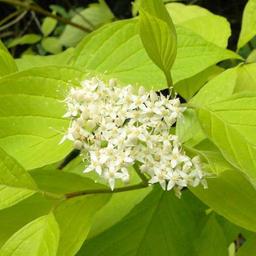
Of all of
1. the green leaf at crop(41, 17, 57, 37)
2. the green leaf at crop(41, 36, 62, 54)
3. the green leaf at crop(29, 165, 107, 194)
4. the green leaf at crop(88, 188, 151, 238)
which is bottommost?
the green leaf at crop(41, 36, 62, 54)

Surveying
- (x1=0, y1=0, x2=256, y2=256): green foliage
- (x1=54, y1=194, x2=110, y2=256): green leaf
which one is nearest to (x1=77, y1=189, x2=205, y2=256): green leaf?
(x1=0, y1=0, x2=256, y2=256): green foliage

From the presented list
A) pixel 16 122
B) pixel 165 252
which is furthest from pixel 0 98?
pixel 165 252

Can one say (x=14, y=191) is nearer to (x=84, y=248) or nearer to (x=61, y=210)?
(x=61, y=210)

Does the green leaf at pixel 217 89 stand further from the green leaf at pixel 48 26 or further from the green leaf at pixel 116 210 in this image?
the green leaf at pixel 48 26

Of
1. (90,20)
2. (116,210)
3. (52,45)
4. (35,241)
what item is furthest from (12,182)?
(52,45)

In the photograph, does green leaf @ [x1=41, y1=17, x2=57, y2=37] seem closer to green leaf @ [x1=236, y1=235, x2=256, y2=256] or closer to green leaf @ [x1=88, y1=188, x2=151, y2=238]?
green leaf @ [x1=88, y1=188, x2=151, y2=238]

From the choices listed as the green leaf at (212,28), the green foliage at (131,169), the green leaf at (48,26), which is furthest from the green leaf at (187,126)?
the green leaf at (48,26)
